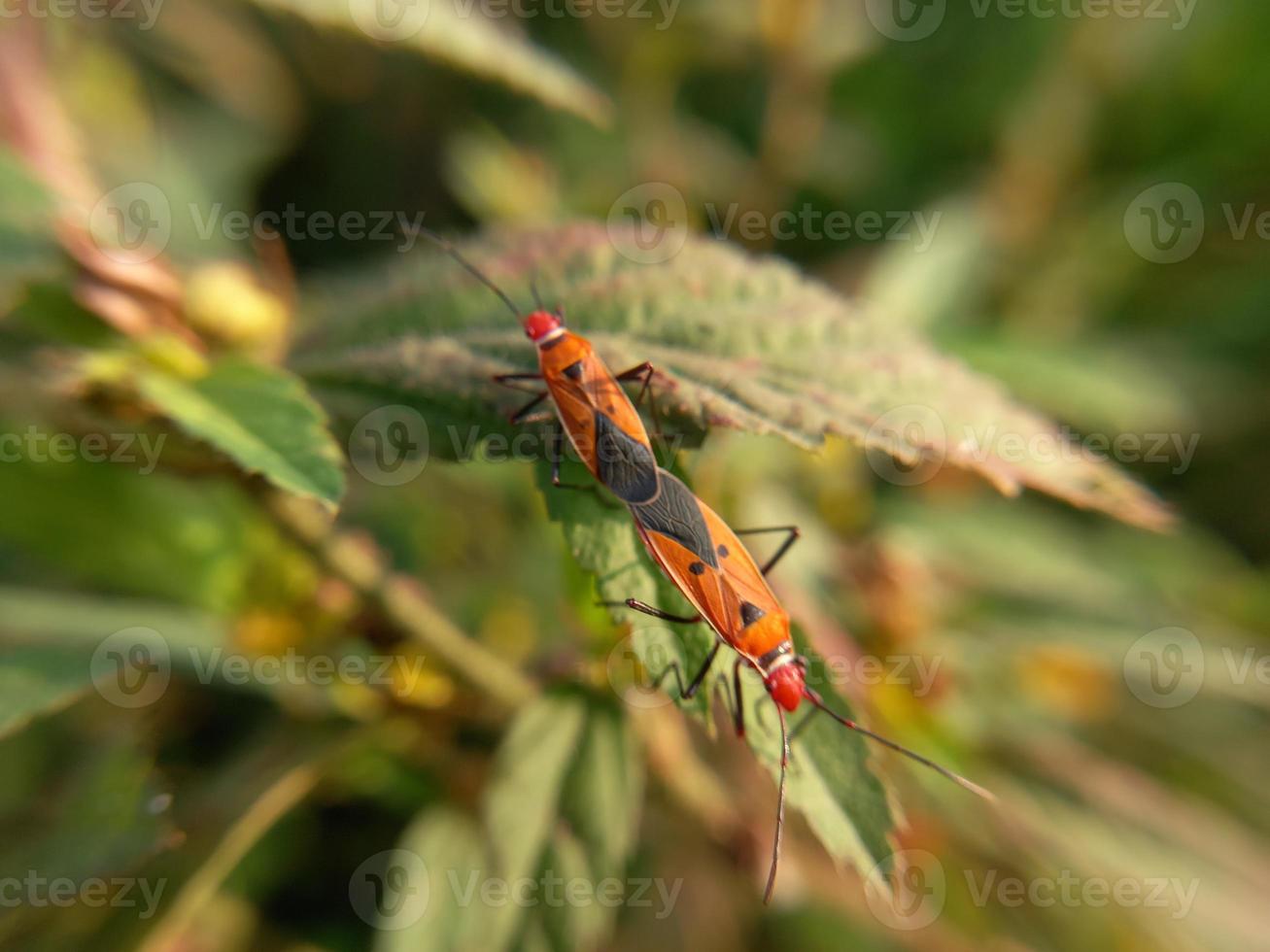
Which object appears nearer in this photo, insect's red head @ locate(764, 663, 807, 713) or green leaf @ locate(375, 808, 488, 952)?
insect's red head @ locate(764, 663, 807, 713)

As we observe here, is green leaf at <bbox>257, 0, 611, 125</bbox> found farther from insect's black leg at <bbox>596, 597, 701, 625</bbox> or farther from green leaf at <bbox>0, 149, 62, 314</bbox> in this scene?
insect's black leg at <bbox>596, 597, 701, 625</bbox>

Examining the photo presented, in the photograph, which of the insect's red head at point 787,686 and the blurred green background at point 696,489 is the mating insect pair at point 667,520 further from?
the blurred green background at point 696,489

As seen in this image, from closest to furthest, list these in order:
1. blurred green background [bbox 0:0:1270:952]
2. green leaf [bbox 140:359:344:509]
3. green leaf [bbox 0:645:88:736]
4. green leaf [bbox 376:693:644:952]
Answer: green leaf [bbox 140:359:344:509]
green leaf [bbox 0:645:88:736]
green leaf [bbox 376:693:644:952]
blurred green background [bbox 0:0:1270:952]

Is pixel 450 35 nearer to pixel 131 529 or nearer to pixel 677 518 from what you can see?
pixel 677 518

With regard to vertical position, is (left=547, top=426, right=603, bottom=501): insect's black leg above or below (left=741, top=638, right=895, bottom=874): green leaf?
above

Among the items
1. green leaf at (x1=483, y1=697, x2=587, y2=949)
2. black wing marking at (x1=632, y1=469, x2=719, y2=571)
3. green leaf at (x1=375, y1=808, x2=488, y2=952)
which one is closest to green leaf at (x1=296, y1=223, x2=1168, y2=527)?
black wing marking at (x1=632, y1=469, x2=719, y2=571)

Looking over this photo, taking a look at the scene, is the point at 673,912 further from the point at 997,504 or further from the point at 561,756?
the point at 997,504

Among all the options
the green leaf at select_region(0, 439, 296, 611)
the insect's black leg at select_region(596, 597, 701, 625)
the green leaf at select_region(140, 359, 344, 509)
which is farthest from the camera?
the green leaf at select_region(0, 439, 296, 611)

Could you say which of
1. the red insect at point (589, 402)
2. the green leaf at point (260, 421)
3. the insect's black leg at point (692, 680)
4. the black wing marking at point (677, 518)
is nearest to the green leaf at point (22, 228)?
the green leaf at point (260, 421)
